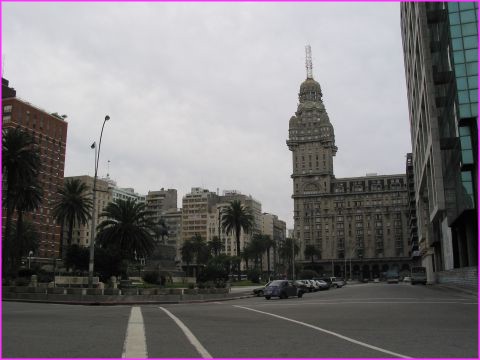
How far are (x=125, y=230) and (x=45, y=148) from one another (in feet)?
275

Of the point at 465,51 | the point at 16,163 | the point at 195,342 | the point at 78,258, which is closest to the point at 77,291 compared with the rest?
the point at 16,163

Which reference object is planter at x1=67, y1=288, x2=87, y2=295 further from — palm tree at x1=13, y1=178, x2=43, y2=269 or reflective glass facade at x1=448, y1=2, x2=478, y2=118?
reflective glass facade at x1=448, y1=2, x2=478, y2=118

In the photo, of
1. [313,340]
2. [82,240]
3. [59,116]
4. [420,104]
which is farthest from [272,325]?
[82,240]

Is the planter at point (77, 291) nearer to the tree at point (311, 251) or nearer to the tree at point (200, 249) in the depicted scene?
the tree at point (200, 249)

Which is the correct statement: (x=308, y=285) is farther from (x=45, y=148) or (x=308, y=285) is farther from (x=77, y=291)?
(x=45, y=148)

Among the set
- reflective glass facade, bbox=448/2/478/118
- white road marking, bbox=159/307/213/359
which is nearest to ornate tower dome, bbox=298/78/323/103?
reflective glass facade, bbox=448/2/478/118

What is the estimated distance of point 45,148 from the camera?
132 m

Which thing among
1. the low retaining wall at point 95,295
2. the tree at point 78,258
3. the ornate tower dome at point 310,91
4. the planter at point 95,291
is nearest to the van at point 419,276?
the tree at point 78,258

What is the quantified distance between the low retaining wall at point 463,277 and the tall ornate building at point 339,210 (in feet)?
348

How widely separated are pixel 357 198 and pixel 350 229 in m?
11.6

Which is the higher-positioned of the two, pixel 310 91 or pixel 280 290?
pixel 310 91

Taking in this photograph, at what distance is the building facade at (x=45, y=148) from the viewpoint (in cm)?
12225

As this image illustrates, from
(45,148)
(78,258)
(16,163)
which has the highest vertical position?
(45,148)

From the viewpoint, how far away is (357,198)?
174 meters
